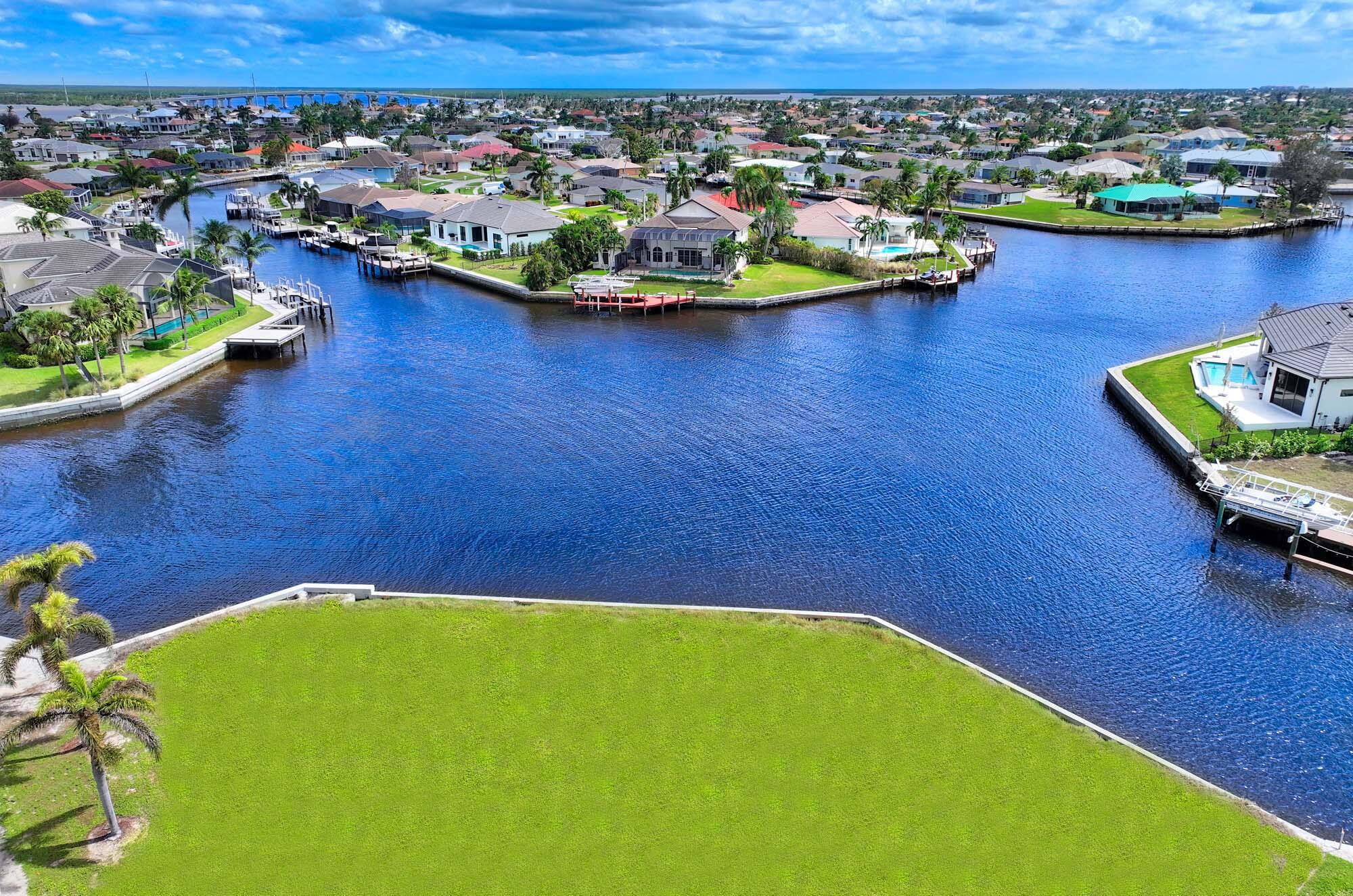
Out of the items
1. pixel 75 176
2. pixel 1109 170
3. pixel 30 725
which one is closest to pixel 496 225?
pixel 30 725

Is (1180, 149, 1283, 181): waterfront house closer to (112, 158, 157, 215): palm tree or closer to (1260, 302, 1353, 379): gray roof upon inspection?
(1260, 302, 1353, 379): gray roof

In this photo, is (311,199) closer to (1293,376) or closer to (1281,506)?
(1293,376)

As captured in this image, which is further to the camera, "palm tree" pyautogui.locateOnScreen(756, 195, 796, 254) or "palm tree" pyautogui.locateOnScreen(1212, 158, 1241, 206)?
"palm tree" pyautogui.locateOnScreen(1212, 158, 1241, 206)

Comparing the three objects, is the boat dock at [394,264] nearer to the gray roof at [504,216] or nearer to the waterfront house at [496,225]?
the waterfront house at [496,225]

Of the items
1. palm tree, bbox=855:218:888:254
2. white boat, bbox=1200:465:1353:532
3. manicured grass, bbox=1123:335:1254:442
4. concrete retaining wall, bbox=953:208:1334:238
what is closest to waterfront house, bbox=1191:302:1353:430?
manicured grass, bbox=1123:335:1254:442

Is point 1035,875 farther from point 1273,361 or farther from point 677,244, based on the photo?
point 677,244

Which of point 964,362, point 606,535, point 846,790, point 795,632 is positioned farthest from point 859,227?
point 846,790

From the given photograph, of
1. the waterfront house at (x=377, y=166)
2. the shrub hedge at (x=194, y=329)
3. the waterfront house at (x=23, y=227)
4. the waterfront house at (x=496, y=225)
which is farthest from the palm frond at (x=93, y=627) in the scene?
the waterfront house at (x=377, y=166)
